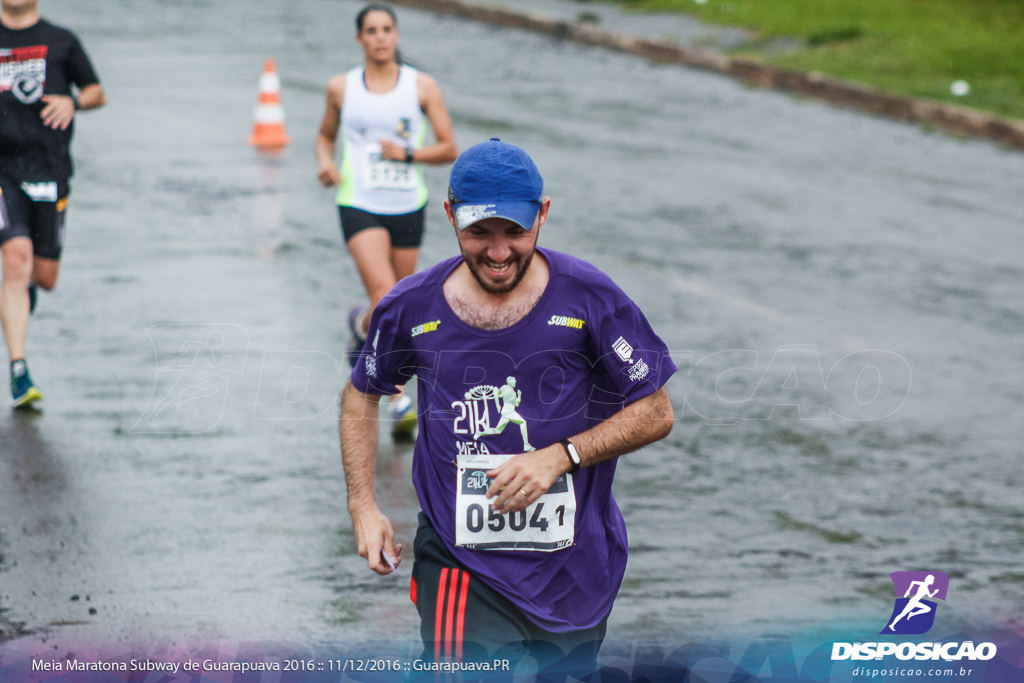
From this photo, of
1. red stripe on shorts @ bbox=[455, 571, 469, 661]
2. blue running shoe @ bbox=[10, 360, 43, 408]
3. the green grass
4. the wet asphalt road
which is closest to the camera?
red stripe on shorts @ bbox=[455, 571, 469, 661]

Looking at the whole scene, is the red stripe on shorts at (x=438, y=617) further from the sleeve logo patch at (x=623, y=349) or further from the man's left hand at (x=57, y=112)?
the man's left hand at (x=57, y=112)

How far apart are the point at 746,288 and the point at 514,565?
21.4ft

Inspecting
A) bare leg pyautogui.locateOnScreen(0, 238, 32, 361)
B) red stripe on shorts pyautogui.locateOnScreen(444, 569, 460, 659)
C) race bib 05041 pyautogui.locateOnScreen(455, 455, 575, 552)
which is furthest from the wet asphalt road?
race bib 05041 pyautogui.locateOnScreen(455, 455, 575, 552)

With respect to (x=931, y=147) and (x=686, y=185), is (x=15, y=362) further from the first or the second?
(x=931, y=147)

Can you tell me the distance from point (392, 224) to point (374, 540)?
12.8 feet

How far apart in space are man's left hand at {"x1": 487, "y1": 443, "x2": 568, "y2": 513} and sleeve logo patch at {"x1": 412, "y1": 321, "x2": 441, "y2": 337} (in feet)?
1.36

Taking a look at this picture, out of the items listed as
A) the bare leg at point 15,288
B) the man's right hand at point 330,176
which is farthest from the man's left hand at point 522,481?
the bare leg at point 15,288

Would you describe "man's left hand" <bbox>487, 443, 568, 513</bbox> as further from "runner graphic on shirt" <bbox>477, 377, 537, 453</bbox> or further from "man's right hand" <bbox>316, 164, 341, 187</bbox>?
"man's right hand" <bbox>316, 164, 341, 187</bbox>

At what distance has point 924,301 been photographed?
9781 millimetres

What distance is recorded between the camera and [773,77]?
1956 cm

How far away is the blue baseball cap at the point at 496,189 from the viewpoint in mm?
3416

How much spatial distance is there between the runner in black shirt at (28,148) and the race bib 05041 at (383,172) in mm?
1590

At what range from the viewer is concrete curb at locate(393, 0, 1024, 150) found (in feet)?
54.6

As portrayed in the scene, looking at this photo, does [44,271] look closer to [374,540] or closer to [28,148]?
[28,148]
